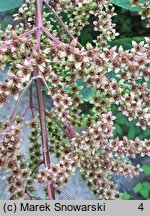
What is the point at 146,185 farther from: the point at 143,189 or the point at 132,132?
the point at 132,132

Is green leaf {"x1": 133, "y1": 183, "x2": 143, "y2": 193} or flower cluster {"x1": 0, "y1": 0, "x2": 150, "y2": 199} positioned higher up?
green leaf {"x1": 133, "y1": 183, "x2": 143, "y2": 193}

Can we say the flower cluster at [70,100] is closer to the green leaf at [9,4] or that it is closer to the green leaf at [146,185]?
the green leaf at [9,4]

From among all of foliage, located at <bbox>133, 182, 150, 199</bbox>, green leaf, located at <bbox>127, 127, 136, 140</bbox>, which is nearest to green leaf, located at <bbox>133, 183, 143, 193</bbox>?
foliage, located at <bbox>133, 182, 150, 199</bbox>

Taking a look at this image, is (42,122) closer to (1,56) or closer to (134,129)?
(1,56)

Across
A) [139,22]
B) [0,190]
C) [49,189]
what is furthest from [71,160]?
[139,22]

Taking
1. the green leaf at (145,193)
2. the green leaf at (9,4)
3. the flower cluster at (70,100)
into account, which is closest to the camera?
the flower cluster at (70,100)

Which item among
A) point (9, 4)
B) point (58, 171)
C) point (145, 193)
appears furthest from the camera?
point (145, 193)

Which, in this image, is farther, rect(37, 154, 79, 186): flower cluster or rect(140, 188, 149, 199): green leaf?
rect(140, 188, 149, 199): green leaf

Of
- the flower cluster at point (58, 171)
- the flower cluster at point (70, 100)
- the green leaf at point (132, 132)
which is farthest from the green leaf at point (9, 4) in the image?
the flower cluster at point (58, 171)

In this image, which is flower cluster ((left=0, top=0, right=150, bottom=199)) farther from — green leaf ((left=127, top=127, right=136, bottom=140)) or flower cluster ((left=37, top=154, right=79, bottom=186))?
green leaf ((left=127, top=127, right=136, bottom=140))

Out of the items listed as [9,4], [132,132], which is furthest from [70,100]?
[132,132]

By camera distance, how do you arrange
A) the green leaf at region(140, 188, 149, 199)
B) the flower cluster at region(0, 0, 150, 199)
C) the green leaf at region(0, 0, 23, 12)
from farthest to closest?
the green leaf at region(140, 188, 149, 199)
the green leaf at region(0, 0, 23, 12)
the flower cluster at region(0, 0, 150, 199)
